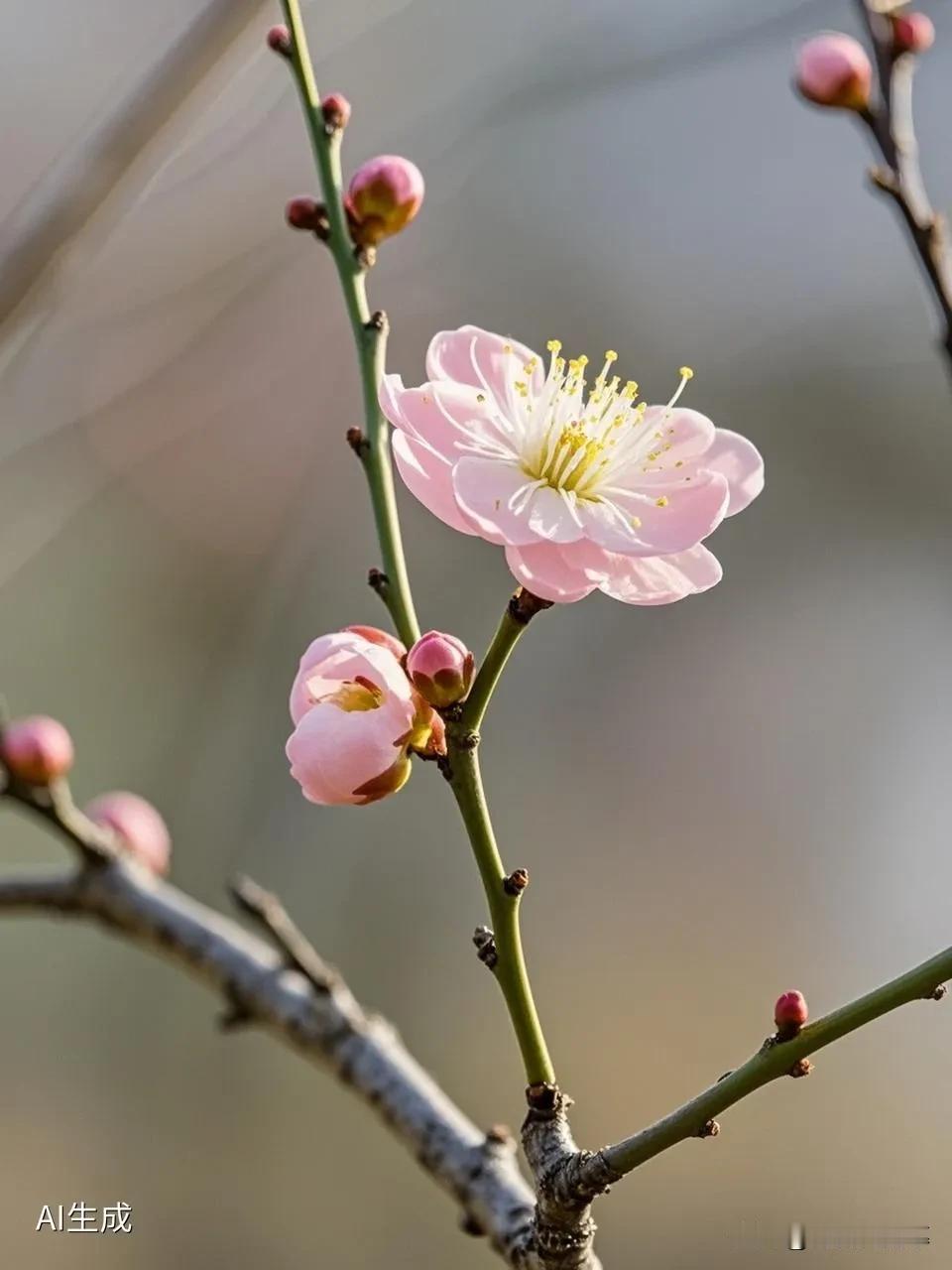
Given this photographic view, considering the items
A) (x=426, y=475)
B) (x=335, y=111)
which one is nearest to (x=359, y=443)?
(x=426, y=475)

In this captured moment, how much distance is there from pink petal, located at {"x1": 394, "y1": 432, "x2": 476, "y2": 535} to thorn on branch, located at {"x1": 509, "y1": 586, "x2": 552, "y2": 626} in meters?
0.04

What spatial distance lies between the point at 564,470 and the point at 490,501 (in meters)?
0.09

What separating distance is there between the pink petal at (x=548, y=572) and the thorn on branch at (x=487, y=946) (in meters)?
0.12

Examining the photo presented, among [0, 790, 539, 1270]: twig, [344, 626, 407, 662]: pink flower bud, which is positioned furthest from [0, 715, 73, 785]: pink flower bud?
[344, 626, 407, 662]: pink flower bud

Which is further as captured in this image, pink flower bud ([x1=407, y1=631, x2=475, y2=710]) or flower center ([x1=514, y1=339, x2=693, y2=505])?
flower center ([x1=514, y1=339, x2=693, y2=505])

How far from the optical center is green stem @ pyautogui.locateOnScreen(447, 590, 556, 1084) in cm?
42

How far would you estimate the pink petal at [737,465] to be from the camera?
521 millimetres

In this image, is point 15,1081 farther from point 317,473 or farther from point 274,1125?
point 317,473

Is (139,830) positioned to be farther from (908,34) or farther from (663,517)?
(908,34)

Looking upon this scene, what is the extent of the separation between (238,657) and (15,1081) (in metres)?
0.86

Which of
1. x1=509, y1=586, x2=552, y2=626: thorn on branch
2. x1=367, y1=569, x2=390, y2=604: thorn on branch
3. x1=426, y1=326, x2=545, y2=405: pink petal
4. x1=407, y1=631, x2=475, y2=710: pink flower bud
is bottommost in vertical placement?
x1=407, y1=631, x2=475, y2=710: pink flower bud

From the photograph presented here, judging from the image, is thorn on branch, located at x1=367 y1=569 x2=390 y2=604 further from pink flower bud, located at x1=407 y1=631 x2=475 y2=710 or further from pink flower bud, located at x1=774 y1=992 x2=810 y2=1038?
pink flower bud, located at x1=774 y1=992 x2=810 y2=1038

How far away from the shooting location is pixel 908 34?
0.52 m

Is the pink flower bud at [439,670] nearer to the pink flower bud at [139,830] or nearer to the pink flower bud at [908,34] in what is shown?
the pink flower bud at [139,830]
